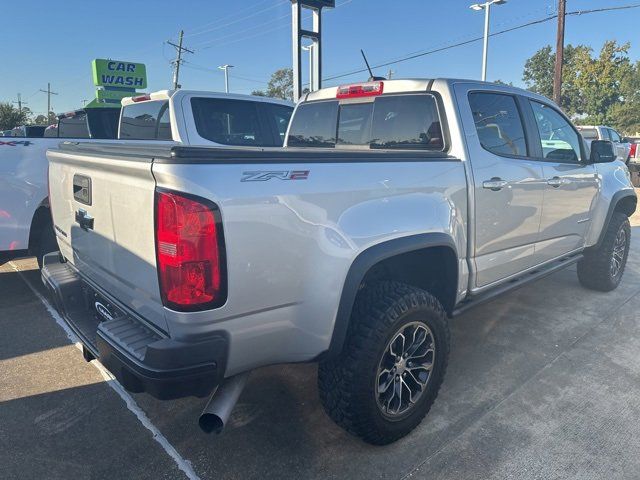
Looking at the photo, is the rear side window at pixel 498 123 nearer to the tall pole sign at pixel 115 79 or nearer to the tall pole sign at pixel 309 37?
the tall pole sign at pixel 309 37

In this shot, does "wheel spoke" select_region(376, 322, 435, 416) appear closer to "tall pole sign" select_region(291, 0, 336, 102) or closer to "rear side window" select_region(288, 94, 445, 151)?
"rear side window" select_region(288, 94, 445, 151)

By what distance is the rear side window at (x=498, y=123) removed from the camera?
3160mm

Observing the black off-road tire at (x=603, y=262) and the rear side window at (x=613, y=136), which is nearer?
the black off-road tire at (x=603, y=262)

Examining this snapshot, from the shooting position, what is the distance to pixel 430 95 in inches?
121

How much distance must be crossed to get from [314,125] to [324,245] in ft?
7.10

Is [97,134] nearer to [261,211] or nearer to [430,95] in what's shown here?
[430,95]

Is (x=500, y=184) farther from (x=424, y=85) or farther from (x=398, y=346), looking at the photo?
(x=398, y=346)

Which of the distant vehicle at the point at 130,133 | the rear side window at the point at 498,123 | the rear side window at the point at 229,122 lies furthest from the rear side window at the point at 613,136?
the rear side window at the point at 498,123

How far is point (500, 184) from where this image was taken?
10.2 feet

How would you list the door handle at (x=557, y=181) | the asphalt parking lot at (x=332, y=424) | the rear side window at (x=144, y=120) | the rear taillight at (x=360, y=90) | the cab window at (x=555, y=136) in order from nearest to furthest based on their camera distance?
the asphalt parking lot at (x=332, y=424)
the rear taillight at (x=360, y=90)
the door handle at (x=557, y=181)
the cab window at (x=555, y=136)
the rear side window at (x=144, y=120)

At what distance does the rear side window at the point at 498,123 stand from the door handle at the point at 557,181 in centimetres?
33

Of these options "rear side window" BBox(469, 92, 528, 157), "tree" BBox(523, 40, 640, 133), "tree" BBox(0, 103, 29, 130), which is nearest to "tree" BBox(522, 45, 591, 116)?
"tree" BBox(523, 40, 640, 133)

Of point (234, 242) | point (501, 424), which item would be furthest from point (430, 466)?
point (234, 242)

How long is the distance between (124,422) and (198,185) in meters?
1.76
